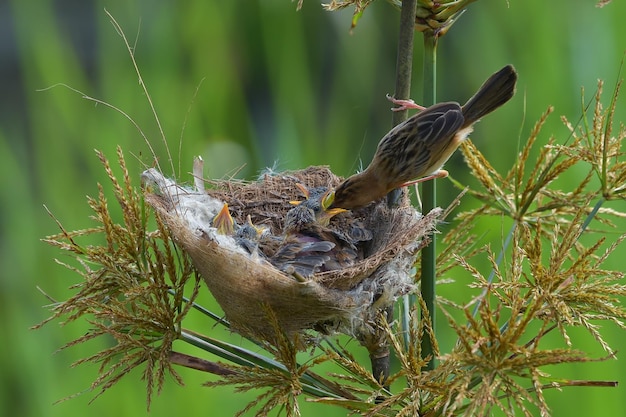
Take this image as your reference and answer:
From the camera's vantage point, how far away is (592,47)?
177 centimetres

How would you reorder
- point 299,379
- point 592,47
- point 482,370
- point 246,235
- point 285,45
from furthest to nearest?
point 285,45 < point 592,47 < point 246,235 < point 299,379 < point 482,370

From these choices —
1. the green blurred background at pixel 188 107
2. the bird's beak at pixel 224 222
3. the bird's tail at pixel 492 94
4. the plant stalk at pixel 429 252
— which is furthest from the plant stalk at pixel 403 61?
the green blurred background at pixel 188 107

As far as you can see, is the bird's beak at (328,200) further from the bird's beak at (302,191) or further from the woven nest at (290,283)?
the woven nest at (290,283)

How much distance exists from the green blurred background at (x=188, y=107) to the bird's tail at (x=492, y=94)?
67 cm

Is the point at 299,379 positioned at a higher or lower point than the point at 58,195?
lower

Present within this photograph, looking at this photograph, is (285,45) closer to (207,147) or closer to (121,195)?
(207,147)

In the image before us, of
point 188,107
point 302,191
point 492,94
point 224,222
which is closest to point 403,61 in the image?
point 492,94

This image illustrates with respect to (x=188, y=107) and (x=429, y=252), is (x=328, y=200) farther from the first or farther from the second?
(x=188, y=107)

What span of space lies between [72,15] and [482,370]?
2.34 meters

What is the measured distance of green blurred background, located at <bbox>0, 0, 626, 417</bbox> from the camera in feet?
5.71

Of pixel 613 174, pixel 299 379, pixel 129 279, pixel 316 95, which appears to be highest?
pixel 316 95

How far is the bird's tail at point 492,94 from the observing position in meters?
0.99

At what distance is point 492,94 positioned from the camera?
3.31 feet

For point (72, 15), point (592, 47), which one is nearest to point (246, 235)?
point (592, 47)
